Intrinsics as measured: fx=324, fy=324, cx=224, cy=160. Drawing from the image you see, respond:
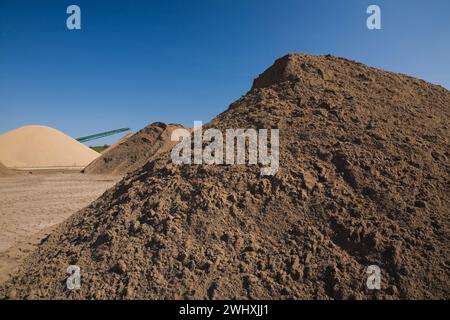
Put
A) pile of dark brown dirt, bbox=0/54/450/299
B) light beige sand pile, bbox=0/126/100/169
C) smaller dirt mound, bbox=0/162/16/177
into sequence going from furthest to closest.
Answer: light beige sand pile, bbox=0/126/100/169 < smaller dirt mound, bbox=0/162/16/177 < pile of dark brown dirt, bbox=0/54/450/299

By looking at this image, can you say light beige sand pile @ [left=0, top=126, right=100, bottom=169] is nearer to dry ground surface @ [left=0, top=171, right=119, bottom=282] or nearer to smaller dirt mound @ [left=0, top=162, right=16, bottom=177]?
smaller dirt mound @ [left=0, top=162, right=16, bottom=177]

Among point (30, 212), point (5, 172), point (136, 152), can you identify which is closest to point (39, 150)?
point (5, 172)

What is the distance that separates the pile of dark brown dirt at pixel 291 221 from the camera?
3.04 meters

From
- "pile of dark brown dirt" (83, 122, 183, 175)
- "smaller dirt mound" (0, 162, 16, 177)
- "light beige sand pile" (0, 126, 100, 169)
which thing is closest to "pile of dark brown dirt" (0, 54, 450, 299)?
"pile of dark brown dirt" (83, 122, 183, 175)

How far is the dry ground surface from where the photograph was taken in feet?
17.3

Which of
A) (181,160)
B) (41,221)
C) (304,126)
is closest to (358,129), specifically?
(304,126)

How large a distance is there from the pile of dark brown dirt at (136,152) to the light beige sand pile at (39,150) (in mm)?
10716

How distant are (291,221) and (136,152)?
18911 millimetres

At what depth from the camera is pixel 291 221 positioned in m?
3.54

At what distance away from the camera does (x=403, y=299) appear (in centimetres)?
279

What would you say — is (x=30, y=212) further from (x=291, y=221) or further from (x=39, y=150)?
(x=39, y=150)

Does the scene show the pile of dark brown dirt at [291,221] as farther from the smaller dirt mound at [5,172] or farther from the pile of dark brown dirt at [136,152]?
the smaller dirt mound at [5,172]

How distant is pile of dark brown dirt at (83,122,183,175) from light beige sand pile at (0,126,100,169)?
10716 millimetres

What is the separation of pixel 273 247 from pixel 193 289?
35.5 inches
